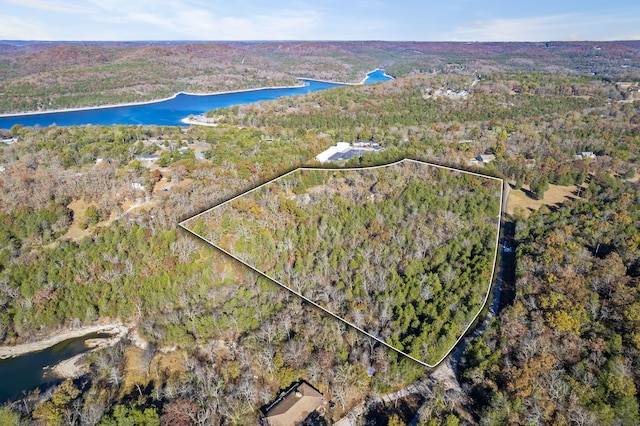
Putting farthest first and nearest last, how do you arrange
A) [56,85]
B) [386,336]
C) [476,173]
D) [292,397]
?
[56,85] < [292,397] < [386,336] < [476,173]

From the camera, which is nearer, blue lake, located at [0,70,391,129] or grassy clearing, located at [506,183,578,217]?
grassy clearing, located at [506,183,578,217]

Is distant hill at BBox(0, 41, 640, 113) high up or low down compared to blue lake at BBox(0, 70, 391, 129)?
up

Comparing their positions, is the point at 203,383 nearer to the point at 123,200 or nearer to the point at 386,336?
the point at 386,336

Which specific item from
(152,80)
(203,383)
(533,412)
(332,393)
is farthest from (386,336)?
(152,80)

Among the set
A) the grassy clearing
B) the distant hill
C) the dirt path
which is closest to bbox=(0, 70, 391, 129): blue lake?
the distant hill

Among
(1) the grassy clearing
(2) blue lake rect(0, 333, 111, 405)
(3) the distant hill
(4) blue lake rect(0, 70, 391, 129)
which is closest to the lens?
(1) the grassy clearing

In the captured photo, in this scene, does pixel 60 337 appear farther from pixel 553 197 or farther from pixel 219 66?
pixel 219 66

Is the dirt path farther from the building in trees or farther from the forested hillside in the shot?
the forested hillside
